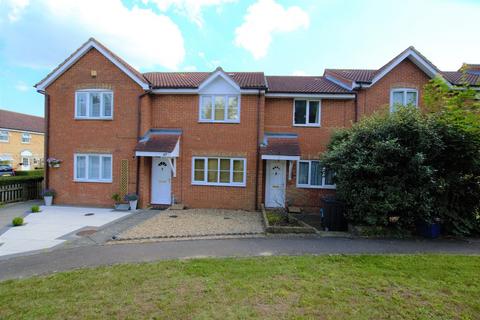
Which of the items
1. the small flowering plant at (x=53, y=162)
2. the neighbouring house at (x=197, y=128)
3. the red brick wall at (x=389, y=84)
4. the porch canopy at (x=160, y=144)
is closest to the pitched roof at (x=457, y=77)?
the red brick wall at (x=389, y=84)

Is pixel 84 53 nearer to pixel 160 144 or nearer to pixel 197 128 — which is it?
pixel 160 144

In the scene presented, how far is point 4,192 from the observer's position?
42.3 feet

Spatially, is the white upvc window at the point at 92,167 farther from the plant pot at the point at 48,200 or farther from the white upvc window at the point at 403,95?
the white upvc window at the point at 403,95

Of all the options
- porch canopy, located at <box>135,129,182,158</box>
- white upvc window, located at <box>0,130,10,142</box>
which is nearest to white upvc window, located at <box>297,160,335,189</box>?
porch canopy, located at <box>135,129,182,158</box>

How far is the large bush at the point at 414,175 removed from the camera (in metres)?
8.03

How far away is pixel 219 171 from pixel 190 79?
228 inches

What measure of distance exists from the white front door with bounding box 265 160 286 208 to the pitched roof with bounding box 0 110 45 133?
3722 cm

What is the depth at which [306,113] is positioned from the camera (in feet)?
43.0

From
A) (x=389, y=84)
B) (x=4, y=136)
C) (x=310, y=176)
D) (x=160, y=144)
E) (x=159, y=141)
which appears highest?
(x=389, y=84)

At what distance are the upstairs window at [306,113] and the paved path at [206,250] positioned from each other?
22.6 feet

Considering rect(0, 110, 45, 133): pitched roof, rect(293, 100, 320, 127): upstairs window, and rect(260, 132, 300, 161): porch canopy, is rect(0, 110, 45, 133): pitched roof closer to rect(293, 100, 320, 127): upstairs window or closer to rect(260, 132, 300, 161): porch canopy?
rect(260, 132, 300, 161): porch canopy

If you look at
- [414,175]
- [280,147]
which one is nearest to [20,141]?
[280,147]

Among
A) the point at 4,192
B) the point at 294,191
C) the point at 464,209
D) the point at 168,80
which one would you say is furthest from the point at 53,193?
the point at 464,209

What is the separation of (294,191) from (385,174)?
4.99 metres
